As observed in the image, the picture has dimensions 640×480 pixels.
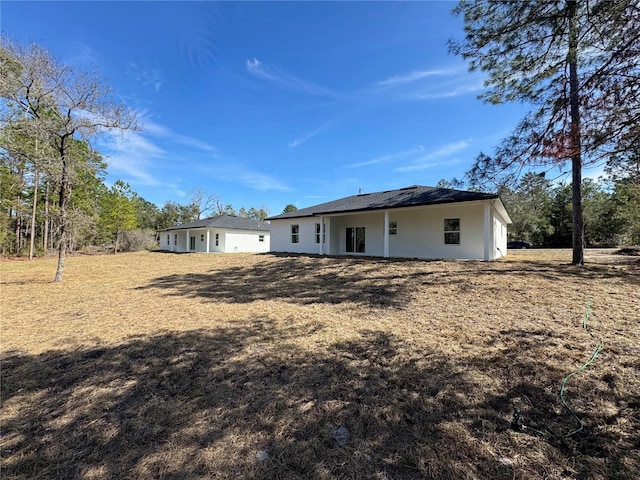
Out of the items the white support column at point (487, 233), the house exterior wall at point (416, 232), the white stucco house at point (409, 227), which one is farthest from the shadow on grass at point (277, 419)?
the house exterior wall at point (416, 232)

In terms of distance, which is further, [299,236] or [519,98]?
[299,236]

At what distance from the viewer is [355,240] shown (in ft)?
55.6

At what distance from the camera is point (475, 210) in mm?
12562

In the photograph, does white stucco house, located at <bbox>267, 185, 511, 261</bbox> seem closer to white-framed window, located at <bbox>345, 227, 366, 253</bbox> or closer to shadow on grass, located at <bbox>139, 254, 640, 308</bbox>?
white-framed window, located at <bbox>345, 227, 366, 253</bbox>

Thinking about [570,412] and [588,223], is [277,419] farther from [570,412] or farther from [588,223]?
[588,223]

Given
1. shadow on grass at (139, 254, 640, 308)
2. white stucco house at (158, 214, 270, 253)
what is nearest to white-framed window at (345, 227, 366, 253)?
shadow on grass at (139, 254, 640, 308)

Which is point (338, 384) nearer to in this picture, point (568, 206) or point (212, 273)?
point (212, 273)

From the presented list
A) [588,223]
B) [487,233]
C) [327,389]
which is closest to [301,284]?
[327,389]

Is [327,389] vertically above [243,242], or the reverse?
[243,242]

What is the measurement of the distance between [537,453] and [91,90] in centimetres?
1438

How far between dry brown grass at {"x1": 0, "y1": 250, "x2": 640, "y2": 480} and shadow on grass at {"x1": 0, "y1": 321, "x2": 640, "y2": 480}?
2 cm

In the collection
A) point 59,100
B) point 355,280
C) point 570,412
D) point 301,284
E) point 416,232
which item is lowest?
point 570,412

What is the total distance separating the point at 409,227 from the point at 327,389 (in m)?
12.5

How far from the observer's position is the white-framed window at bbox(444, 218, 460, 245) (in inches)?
518
